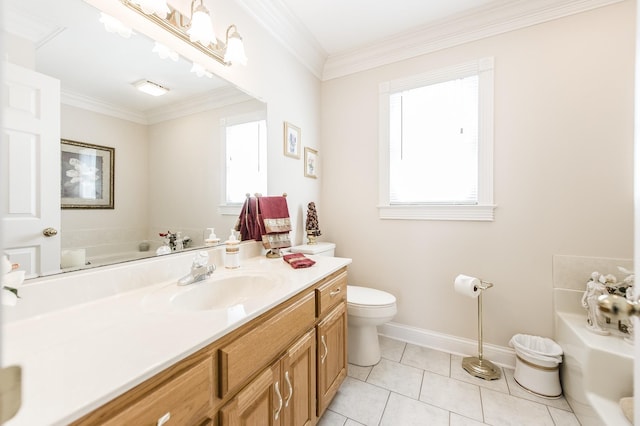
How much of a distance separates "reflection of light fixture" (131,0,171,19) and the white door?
484mm

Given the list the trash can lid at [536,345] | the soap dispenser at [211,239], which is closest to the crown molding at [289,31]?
the soap dispenser at [211,239]

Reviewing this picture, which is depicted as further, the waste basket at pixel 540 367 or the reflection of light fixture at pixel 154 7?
the waste basket at pixel 540 367

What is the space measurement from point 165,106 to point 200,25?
0.42m

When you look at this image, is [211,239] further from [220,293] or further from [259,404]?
[259,404]

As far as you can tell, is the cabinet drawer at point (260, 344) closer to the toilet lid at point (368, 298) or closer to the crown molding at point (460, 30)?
the toilet lid at point (368, 298)

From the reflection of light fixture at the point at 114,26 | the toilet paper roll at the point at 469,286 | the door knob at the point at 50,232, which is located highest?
the reflection of light fixture at the point at 114,26

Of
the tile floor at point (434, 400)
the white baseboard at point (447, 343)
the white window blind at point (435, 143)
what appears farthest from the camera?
the white window blind at point (435, 143)

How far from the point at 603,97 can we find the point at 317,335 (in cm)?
219

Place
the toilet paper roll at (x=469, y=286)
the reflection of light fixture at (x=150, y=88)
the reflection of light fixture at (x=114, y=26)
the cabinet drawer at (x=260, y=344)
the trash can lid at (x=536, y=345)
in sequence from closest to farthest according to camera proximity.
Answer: the cabinet drawer at (x=260, y=344), the reflection of light fixture at (x=114, y=26), the reflection of light fixture at (x=150, y=88), the trash can lid at (x=536, y=345), the toilet paper roll at (x=469, y=286)

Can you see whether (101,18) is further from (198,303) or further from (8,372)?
(8,372)

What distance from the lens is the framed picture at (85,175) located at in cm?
94

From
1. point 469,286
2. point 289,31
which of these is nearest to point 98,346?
point 469,286

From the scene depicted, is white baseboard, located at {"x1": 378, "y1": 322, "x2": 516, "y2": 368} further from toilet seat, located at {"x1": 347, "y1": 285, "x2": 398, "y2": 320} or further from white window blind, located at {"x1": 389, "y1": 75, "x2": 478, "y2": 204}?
white window blind, located at {"x1": 389, "y1": 75, "x2": 478, "y2": 204}

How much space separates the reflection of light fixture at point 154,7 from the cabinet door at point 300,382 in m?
1.52
